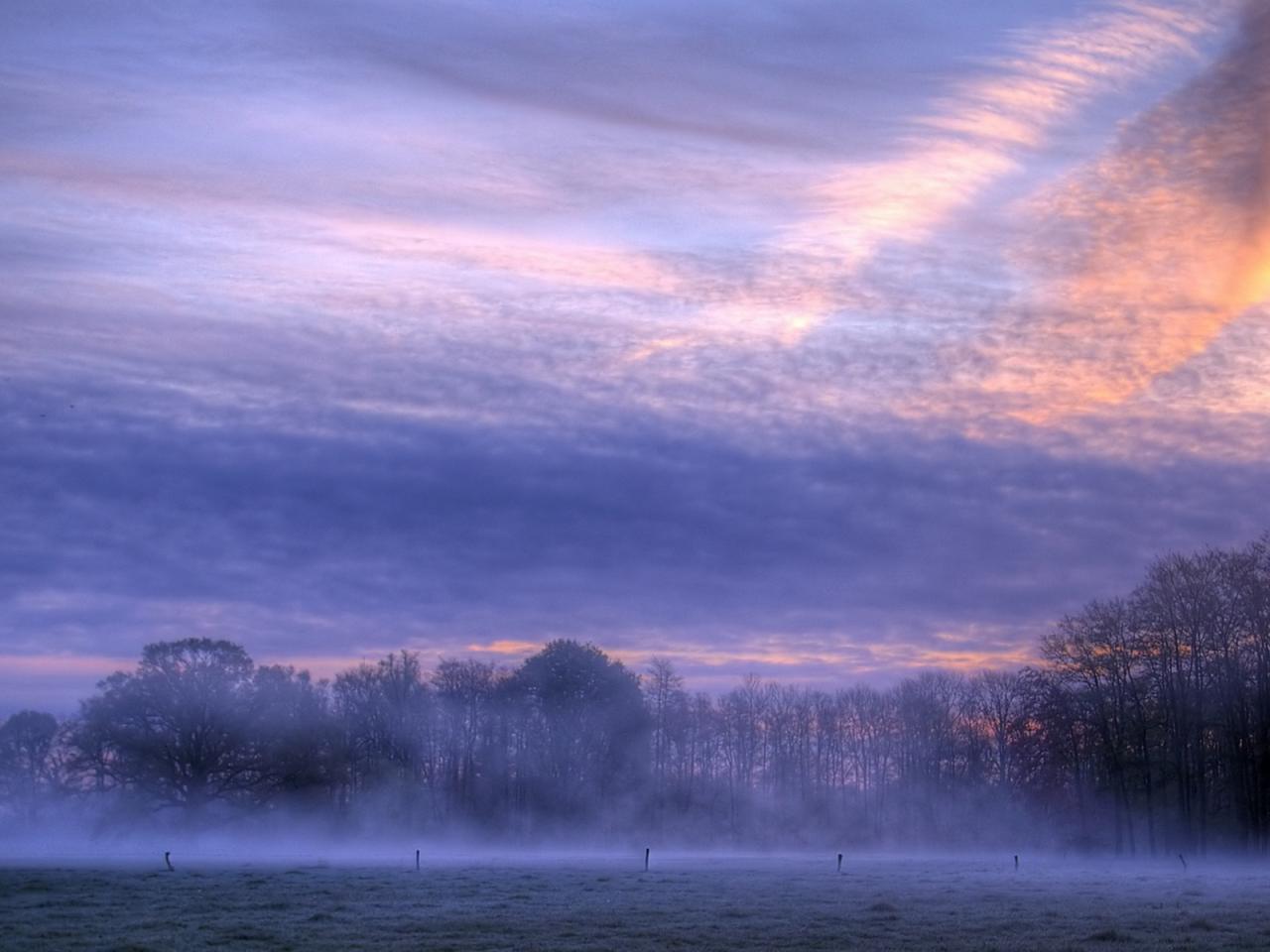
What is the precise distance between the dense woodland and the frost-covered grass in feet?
102

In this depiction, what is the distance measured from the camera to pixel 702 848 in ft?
347

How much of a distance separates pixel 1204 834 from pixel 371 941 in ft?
217

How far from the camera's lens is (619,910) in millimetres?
36750

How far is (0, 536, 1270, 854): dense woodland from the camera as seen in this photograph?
3317 inches

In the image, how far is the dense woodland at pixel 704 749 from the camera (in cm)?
8425

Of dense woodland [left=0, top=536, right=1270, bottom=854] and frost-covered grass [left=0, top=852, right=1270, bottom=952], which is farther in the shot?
dense woodland [left=0, top=536, right=1270, bottom=854]

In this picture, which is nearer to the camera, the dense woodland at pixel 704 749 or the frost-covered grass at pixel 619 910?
the frost-covered grass at pixel 619 910

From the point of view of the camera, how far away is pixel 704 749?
131250 mm

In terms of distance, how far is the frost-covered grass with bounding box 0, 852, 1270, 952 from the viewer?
96.5 ft

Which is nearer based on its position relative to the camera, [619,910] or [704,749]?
[619,910]

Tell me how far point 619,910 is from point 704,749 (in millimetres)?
95991

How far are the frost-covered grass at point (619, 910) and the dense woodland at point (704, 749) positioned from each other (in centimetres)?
3096

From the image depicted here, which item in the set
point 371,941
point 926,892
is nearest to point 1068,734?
point 926,892

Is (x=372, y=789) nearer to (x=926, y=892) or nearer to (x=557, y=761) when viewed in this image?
(x=557, y=761)
